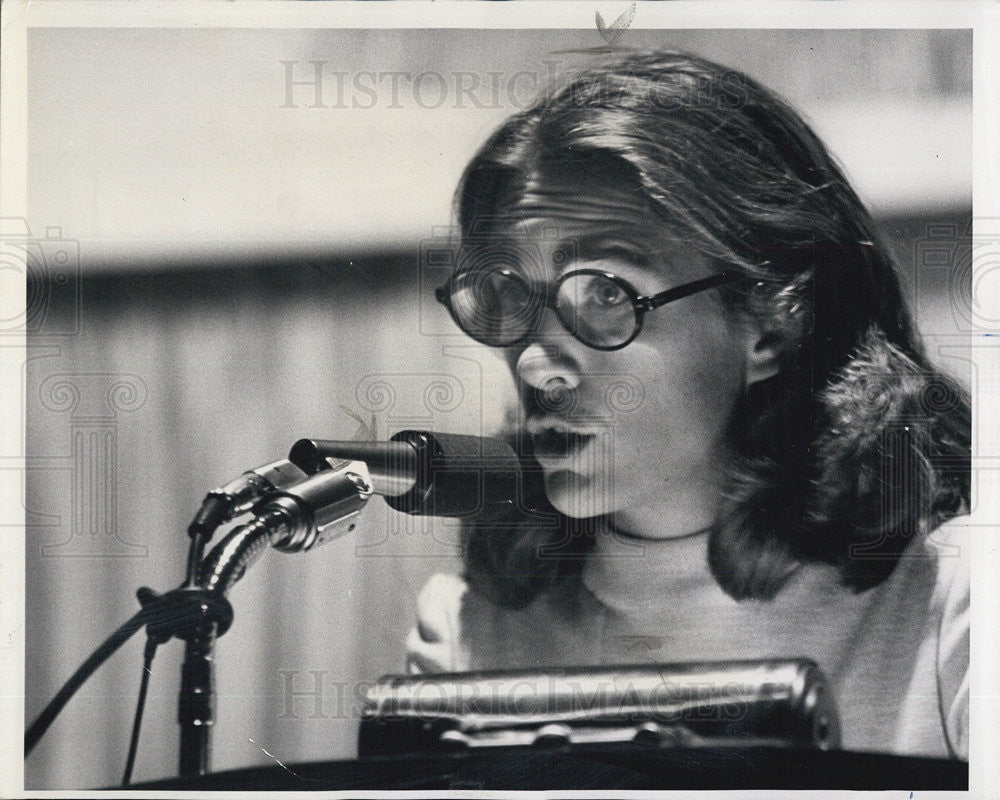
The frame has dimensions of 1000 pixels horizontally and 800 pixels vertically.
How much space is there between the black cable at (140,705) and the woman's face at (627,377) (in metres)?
0.75

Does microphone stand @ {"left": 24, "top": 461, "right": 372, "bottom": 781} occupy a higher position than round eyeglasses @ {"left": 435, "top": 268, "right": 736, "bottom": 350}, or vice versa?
round eyeglasses @ {"left": 435, "top": 268, "right": 736, "bottom": 350}

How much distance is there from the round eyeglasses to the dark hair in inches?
3.7

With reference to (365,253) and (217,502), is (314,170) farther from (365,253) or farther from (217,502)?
(217,502)

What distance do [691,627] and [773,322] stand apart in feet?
1.81

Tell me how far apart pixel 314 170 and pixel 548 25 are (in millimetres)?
486

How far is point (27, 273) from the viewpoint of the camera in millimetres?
1416

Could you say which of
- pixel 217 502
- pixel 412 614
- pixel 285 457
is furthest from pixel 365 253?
pixel 412 614

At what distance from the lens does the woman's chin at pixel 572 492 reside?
4.58 feet

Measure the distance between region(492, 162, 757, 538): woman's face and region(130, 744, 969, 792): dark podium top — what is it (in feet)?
1.32

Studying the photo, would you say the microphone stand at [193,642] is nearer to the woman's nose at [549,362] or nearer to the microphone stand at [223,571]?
the microphone stand at [223,571]

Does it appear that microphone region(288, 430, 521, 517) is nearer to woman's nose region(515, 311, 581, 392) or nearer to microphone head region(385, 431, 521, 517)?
microphone head region(385, 431, 521, 517)

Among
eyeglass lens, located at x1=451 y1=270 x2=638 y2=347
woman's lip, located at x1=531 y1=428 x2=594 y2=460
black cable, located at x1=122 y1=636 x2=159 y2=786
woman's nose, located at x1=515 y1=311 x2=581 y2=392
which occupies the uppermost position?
eyeglass lens, located at x1=451 y1=270 x2=638 y2=347

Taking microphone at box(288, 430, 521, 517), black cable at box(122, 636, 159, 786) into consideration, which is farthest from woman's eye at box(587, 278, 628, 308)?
black cable at box(122, 636, 159, 786)

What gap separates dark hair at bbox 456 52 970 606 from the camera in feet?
4.57
